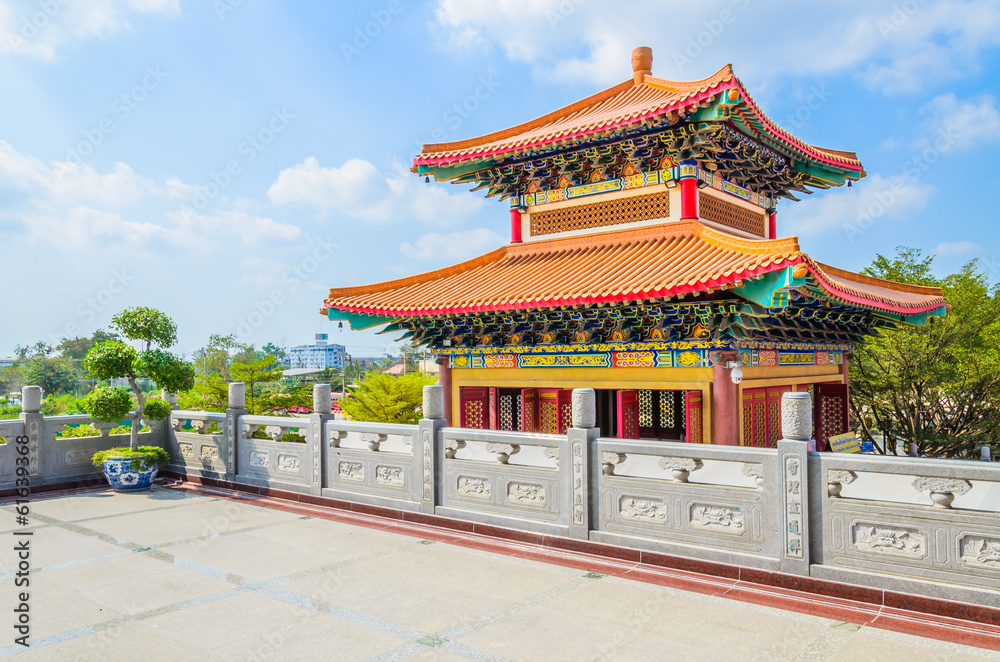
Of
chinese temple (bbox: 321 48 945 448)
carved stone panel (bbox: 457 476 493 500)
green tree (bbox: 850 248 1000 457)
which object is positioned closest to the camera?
carved stone panel (bbox: 457 476 493 500)

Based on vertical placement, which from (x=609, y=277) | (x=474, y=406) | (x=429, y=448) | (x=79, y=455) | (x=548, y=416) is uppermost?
(x=609, y=277)

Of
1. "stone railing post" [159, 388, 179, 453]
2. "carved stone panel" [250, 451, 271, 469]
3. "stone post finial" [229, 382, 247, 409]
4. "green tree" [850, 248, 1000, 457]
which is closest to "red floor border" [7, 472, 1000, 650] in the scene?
"carved stone panel" [250, 451, 271, 469]

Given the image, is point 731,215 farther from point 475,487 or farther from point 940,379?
point 940,379

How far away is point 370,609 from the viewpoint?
16.1 feet

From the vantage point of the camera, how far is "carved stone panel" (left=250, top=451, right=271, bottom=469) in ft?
30.0

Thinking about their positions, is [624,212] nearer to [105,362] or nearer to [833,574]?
[833,574]

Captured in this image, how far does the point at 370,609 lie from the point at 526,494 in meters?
2.12

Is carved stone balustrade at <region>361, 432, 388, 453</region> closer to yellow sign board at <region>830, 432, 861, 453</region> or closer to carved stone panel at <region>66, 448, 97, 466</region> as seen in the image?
carved stone panel at <region>66, 448, 97, 466</region>

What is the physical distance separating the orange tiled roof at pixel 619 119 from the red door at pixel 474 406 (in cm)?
335

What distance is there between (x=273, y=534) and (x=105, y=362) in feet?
→ 14.9

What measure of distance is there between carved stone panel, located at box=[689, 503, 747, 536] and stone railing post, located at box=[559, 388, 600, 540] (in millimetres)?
944

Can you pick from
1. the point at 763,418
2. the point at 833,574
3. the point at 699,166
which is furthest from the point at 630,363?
the point at 833,574

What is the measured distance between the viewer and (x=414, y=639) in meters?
4.37

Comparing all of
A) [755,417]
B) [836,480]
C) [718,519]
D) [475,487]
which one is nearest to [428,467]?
[475,487]
